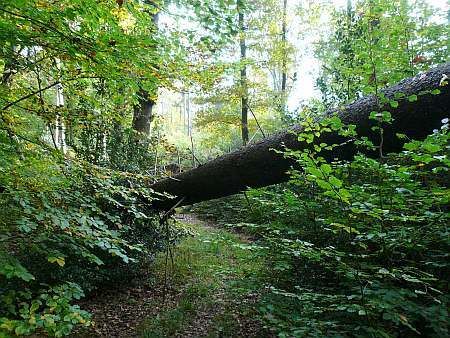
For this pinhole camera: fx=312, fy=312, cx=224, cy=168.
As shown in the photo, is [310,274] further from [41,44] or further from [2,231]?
[41,44]

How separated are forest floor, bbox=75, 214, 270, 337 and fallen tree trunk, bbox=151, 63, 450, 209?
31.6 inches

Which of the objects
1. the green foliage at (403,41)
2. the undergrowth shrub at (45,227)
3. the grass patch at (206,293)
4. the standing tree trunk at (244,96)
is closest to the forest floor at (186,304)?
the grass patch at (206,293)

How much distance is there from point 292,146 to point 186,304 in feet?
11.1

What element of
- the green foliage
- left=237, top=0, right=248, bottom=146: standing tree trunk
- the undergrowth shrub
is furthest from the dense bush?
left=237, top=0, right=248, bottom=146: standing tree trunk

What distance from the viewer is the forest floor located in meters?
4.44

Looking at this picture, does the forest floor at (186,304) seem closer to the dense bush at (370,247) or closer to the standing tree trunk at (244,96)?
the dense bush at (370,247)

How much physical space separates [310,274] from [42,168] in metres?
3.40

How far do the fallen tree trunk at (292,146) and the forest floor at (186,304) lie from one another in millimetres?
802

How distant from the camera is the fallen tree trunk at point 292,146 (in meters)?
2.67

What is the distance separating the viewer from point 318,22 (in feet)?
53.9

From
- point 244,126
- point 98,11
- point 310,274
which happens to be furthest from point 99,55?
point 244,126

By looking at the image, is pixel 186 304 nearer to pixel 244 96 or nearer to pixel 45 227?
pixel 45 227

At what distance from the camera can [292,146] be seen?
3607 millimetres

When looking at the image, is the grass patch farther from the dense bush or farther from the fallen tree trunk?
the fallen tree trunk
